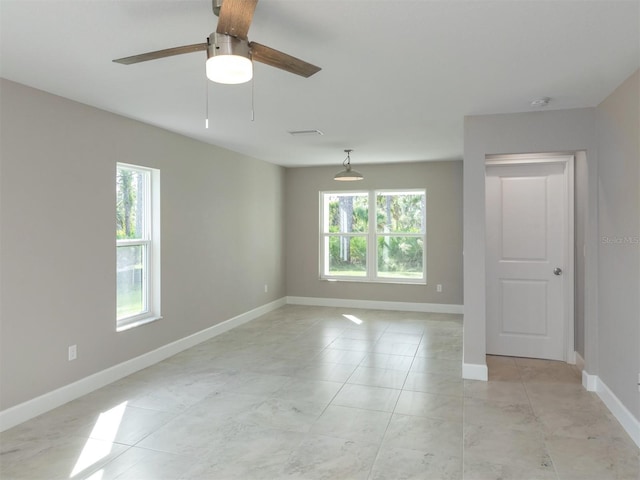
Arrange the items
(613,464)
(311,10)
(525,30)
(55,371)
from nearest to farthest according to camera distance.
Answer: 1. (311,10)
2. (525,30)
3. (613,464)
4. (55,371)

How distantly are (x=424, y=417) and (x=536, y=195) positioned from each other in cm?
262

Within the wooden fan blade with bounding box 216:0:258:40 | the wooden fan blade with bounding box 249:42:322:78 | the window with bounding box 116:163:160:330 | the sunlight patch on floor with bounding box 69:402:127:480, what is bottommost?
the sunlight patch on floor with bounding box 69:402:127:480

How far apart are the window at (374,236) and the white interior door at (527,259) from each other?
2.58m

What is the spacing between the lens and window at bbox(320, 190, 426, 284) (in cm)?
728

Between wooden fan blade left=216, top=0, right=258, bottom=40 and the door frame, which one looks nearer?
wooden fan blade left=216, top=0, right=258, bottom=40

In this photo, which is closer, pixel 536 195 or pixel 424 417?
pixel 424 417

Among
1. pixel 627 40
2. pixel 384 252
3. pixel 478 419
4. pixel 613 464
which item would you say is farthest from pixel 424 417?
pixel 384 252

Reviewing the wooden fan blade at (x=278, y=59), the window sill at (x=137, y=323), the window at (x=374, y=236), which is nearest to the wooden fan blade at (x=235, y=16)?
the wooden fan blade at (x=278, y=59)

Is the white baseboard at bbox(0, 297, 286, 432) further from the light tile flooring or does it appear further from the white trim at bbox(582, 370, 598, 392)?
the white trim at bbox(582, 370, 598, 392)

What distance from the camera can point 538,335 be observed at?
4.52m

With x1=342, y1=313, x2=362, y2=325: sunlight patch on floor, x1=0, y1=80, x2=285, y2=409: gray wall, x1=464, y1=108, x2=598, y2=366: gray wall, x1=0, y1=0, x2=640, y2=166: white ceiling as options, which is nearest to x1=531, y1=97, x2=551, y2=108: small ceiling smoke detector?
x1=0, y1=0, x2=640, y2=166: white ceiling

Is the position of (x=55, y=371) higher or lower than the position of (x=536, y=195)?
lower

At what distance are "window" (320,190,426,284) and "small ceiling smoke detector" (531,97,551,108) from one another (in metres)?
3.57

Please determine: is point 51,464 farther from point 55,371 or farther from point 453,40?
point 453,40
